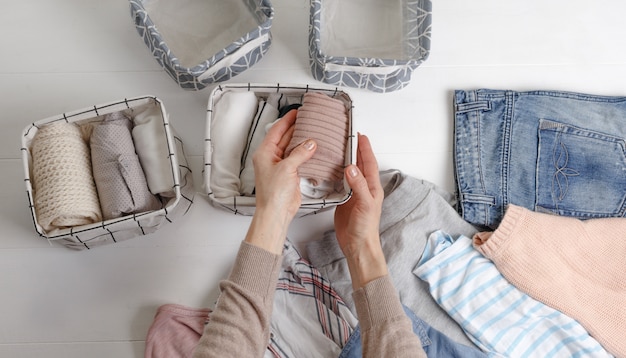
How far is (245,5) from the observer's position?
3.42 ft

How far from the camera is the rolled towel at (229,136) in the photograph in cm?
88

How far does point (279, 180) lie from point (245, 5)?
1.51ft

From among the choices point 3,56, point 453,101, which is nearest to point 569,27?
point 453,101

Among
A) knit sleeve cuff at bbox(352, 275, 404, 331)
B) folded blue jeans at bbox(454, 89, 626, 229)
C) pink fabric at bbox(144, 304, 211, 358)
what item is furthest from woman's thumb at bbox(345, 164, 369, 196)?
pink fabric at bbox(144, 304, 211, 358)

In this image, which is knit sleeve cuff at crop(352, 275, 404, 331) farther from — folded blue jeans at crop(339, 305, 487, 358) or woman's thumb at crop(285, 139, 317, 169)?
woman's thumb at crop(285, 139, 317, 169)

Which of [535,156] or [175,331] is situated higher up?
[535,156]

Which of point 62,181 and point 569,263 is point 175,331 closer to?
point 62,181

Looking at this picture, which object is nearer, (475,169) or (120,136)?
(120,136)

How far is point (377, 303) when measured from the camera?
0.81 meters

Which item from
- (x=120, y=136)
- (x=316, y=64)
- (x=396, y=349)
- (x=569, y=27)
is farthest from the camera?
(x=569, y=27)

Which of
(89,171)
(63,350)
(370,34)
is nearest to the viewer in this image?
(89,171)

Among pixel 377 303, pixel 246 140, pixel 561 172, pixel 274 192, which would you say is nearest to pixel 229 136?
pixel 246 140

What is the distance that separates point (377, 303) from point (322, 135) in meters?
0.30

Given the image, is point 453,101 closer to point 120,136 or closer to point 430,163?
point 430,163
